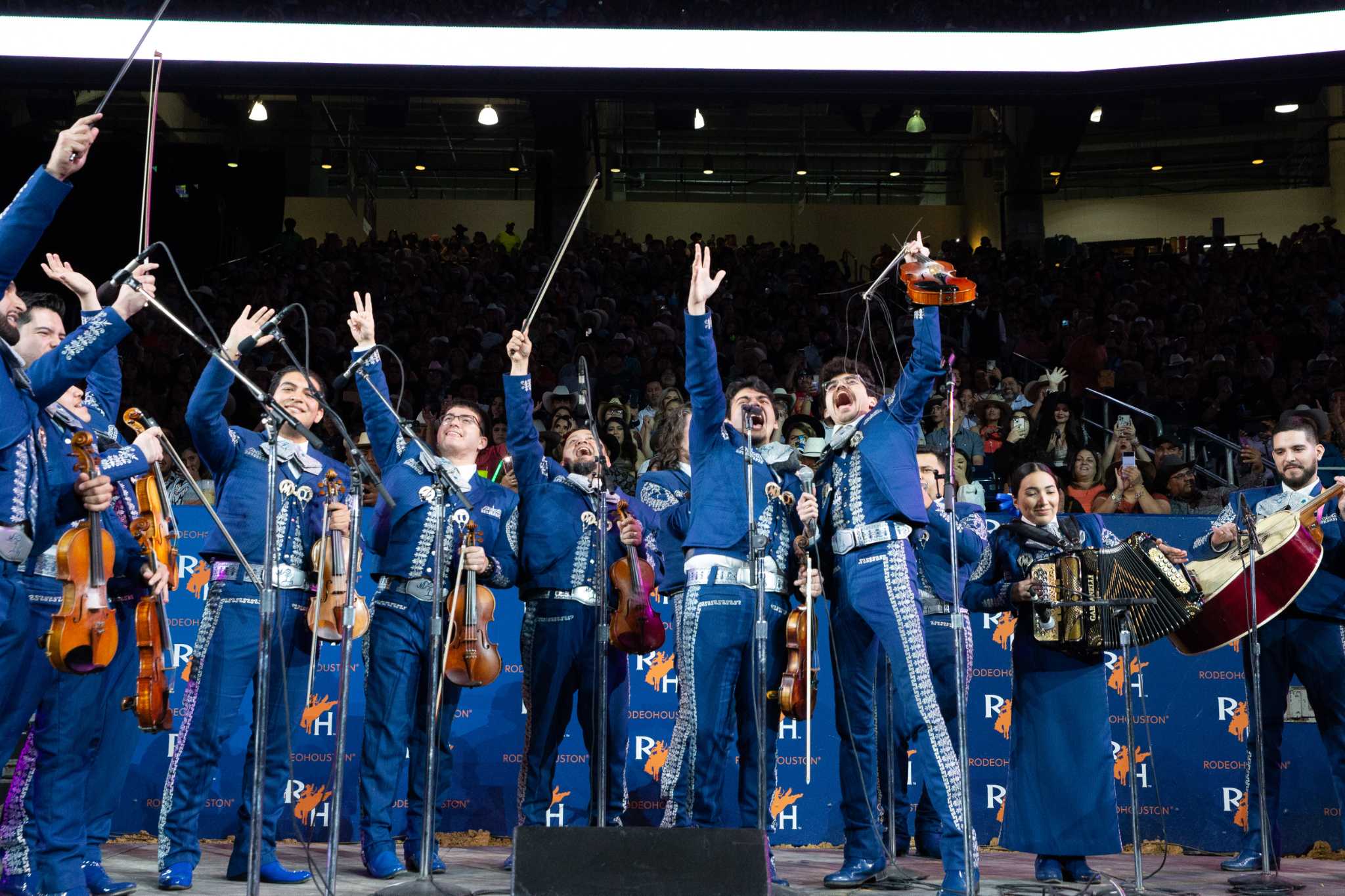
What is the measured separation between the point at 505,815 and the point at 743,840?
289 centimetres

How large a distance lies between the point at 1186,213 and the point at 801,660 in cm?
A: 1887

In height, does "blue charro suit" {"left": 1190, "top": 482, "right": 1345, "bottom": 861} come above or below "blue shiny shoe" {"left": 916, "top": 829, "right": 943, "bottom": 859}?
above

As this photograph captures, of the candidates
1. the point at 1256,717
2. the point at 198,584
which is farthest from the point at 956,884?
the point at 198,584

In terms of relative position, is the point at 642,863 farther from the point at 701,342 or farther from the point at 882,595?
the point at 701,342

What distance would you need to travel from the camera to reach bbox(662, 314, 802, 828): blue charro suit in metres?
4.75

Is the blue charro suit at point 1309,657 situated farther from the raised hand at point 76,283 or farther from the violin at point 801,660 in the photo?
the raised hand at point 76,283

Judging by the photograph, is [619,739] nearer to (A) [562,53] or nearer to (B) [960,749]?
(B) [960,749]

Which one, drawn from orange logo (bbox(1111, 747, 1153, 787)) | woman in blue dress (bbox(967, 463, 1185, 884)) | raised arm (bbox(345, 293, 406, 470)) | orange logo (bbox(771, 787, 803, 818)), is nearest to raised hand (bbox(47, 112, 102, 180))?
raised arm (bbox(345, 293, 406, 470))

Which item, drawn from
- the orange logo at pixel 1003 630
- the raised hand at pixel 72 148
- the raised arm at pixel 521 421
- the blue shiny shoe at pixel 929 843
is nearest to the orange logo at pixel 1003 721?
the orange logo at pixel 1003 630

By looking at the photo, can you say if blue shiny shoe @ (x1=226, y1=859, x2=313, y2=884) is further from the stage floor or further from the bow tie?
the bow tie

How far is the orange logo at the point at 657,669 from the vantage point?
21.7 feet

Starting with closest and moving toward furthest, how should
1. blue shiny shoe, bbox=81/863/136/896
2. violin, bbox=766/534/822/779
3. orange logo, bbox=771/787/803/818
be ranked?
blue shiny shoe, bbox=81/863/136/896, violin, bbox=766/534/822/779, orange logo, bbox=771/787/803/818

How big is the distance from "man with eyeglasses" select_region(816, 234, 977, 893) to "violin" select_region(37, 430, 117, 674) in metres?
2.40

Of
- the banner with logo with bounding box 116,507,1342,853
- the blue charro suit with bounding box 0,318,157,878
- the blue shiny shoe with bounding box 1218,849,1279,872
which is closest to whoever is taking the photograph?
the blue charro suit with bounding box 0,318,157,878
